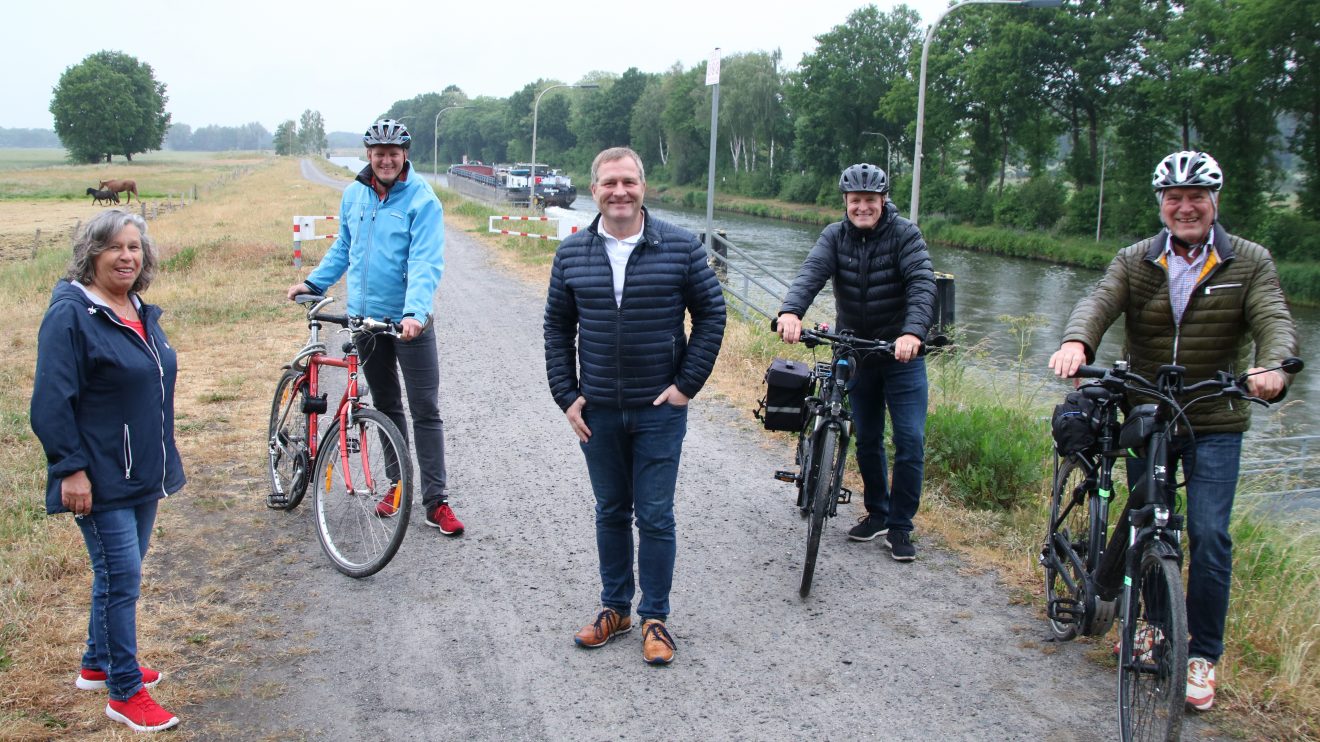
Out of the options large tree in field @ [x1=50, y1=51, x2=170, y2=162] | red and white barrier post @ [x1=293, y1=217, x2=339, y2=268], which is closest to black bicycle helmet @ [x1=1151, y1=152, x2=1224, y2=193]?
red and white barrier post @ [x1=293, y1=217, x2=339, y2=268]

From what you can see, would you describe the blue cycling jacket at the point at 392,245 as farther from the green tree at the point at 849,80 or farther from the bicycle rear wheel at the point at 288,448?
the green tree at the point at 849,80

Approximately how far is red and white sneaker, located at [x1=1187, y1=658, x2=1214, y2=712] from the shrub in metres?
2.54

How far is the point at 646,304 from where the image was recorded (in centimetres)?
387

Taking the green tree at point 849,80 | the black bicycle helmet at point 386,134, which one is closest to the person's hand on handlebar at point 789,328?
the black bicycle helmet at point 386,134

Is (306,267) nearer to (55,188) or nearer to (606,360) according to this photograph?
(606,360)

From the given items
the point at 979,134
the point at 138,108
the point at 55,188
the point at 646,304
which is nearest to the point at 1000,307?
the point at 646,304

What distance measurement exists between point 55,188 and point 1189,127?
2779 inches

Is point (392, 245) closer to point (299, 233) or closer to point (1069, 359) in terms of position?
point (1069, 359)

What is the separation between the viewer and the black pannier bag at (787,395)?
17.0 feet

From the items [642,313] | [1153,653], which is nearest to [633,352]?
[642,313]

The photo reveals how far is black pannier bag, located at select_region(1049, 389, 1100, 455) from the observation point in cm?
391

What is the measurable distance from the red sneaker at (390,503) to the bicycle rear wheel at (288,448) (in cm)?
81

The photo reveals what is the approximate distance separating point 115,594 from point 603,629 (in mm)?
1759

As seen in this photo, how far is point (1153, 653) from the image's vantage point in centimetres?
333
